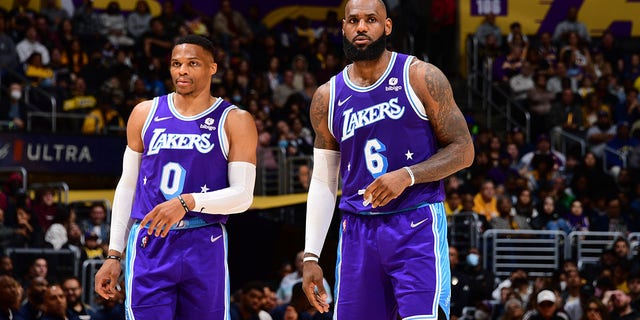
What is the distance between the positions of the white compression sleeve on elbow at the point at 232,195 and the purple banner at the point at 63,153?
10523 mm

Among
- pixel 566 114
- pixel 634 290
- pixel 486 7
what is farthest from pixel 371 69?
pixel 486 7

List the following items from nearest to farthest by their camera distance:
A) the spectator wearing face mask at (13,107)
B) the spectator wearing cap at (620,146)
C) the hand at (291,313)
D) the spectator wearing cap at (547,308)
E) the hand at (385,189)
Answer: the hand at (385,189)
the hand at (291,313)
the spectator wearing cap at (547,308)
the spectator wearing face mask at (13,107)
the spectator wearing cap at (620,146)

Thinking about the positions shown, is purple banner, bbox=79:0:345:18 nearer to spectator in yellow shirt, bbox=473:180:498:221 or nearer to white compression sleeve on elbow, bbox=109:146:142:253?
spectator in yellow shirt, bbox=473:180:498:221

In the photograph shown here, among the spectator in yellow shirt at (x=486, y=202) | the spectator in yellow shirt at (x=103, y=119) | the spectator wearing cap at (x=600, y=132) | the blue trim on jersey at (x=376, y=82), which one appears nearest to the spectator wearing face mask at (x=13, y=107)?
the spectator in yellow shirt at (x=103, y=119)

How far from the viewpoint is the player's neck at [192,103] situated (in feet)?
23.9

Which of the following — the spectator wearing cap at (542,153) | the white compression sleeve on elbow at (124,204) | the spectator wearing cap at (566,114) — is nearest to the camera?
the white compression sleeve on elbow at (124,204)

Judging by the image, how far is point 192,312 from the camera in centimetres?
705

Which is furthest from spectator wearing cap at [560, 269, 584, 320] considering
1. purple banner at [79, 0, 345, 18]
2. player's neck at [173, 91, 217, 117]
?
purple banner at [79, 0, 345, 18]

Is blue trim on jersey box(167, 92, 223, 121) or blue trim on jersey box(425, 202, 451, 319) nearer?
blue trim on jersey box(425, 202, 451, 319)

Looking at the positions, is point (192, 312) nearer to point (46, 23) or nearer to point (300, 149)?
point (300, 149)

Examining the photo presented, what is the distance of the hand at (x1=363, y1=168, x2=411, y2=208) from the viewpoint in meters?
5.95

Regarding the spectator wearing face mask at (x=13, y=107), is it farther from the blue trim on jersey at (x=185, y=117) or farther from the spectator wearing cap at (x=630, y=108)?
the blue trim on jersey at (x=185, y=117)

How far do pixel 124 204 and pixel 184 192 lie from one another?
39 centimetres

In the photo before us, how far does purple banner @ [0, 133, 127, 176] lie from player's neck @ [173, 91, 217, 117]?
10.3m
